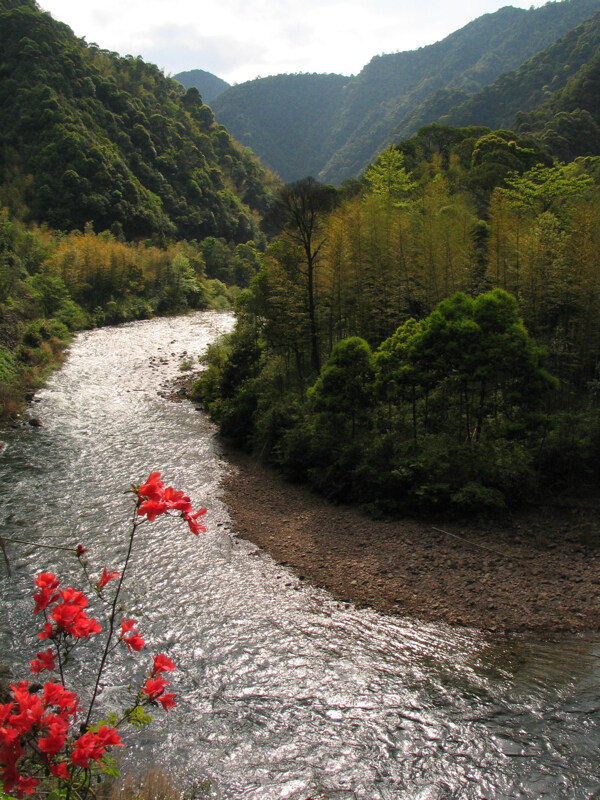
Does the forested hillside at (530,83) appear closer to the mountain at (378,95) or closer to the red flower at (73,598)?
the mountain at (378,95)

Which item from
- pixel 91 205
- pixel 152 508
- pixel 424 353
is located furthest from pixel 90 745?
pixel 91 205

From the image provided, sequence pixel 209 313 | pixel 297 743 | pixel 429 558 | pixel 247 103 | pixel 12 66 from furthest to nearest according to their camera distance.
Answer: pixel 247 103 → pixel 12 66 → pixel 209 313 → pixel 429 558 → pixel 297 743

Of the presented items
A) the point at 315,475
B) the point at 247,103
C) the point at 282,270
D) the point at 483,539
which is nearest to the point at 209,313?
the point at 282,270

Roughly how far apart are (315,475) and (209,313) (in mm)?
32969

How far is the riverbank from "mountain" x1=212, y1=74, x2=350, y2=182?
5751 inches

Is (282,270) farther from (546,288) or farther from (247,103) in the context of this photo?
(247,103)

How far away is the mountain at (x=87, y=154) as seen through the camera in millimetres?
52438

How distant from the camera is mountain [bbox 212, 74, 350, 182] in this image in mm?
153750

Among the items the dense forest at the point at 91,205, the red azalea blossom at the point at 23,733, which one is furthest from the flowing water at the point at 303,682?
the dense forest at the point at 91,205

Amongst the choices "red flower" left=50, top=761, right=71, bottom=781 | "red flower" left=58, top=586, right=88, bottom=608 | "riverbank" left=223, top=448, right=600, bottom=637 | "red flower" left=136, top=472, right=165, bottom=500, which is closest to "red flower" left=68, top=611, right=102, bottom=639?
"red flower" left=58, top=586, right=88, bottom=608

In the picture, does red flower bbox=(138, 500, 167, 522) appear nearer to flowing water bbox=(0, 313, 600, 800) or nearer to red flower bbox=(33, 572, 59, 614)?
red flower bbox=(33, 572, 59, 614)

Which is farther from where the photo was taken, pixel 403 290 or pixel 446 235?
pixel 403 290

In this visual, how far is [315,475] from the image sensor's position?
12.4 meters

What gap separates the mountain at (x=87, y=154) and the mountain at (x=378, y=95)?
3296 centimetres
